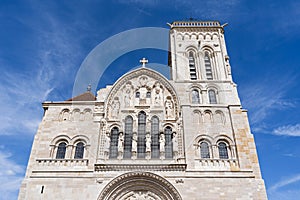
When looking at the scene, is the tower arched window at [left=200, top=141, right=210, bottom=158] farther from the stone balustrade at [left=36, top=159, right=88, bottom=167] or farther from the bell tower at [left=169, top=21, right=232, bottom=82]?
the stone balustrade at [left=36, top=159, right=88, bottom=167]

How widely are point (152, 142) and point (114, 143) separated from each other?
257 centimetres

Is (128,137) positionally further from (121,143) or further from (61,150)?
(61,150)

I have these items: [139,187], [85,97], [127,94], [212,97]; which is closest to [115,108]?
[127,94]

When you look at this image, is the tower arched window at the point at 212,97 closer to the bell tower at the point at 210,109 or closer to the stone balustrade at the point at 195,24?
the bell tower at the point at 210,109

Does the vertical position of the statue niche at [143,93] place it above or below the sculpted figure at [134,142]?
above

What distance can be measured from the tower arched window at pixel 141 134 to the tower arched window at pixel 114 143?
1.52 metres

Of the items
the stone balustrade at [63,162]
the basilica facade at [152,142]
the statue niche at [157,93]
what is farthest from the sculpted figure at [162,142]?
the stone balustrade at [63,162]

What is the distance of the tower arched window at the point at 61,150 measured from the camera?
55.4 feet

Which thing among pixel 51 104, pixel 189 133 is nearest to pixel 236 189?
pixel 189 133

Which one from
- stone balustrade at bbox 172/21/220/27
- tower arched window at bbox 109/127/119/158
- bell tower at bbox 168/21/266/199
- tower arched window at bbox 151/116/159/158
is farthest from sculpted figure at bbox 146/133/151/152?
stone balustrade at bbox 172/21/220/27

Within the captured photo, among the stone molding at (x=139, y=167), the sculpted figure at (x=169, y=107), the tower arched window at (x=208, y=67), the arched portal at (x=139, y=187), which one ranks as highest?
the tower arched window at (x=208, y=67)

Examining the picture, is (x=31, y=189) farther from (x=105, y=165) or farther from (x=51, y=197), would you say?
(x=105, y=165)

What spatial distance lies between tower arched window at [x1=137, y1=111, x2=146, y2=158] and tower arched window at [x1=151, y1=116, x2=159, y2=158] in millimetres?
559

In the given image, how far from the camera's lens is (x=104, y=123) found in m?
17.8
